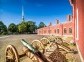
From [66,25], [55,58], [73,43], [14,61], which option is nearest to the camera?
[14,61]

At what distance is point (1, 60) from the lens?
31.1ft

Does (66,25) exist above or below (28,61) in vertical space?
above

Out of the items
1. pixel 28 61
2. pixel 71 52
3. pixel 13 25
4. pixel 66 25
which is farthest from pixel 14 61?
pixel 13 25

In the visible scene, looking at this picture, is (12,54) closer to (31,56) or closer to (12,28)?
(31,56)

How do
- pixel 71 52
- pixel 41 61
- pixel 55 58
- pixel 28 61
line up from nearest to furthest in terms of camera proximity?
1. pixel 41 61
2. pixel 55 58
3. pixel 28 61
4. pixel 71 52

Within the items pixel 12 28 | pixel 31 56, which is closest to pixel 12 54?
pixel 31 56

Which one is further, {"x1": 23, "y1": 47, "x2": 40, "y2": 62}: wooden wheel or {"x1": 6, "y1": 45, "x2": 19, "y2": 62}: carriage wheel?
{"x1": 6, "y1": 45, "x2": 19, "y2": 62}: carriage wheel

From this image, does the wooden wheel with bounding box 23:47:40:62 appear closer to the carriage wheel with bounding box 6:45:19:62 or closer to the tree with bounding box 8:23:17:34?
the carriage wheel with bounding box 6:45:19:62

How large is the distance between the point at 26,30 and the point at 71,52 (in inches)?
3451

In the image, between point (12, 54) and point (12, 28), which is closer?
point (12, 54)

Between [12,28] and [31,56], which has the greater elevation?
[12,28]

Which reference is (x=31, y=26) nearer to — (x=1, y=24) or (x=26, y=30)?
(x=26, y=30)

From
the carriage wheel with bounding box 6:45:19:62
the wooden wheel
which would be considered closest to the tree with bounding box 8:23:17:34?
the carriage wheel with bounding box 6:45:19:62

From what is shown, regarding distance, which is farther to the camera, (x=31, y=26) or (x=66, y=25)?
(x=31, y=26)
